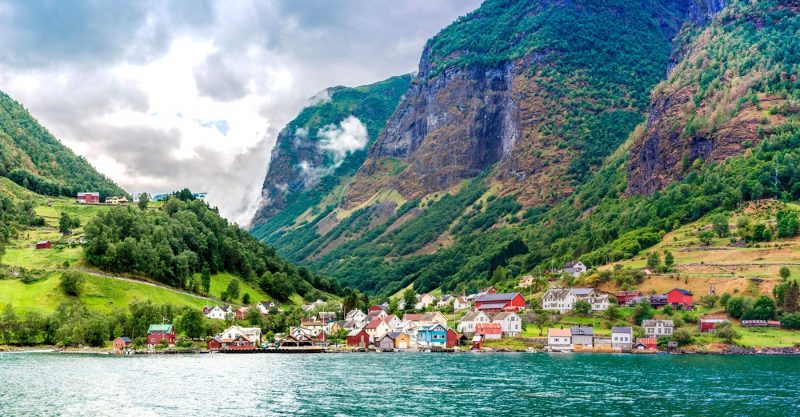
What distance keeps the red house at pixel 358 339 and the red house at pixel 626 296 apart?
174ft

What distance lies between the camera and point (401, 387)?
88688mm

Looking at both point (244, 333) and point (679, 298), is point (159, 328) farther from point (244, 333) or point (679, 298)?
point (679, 298)

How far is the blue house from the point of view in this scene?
163125 millimetres

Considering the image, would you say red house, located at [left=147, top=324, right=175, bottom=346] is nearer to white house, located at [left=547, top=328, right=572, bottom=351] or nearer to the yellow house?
the yellow house

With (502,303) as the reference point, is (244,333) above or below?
below

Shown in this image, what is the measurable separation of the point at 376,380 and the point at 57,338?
3070 inches

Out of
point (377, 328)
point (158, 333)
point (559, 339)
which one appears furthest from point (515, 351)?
point (158, 333)

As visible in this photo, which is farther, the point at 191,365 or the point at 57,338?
the point at 57,338

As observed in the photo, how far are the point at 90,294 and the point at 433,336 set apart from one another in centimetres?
6989

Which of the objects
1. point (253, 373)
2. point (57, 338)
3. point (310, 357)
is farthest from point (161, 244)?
Answer: point (253, 373)

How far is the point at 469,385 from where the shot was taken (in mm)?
90000

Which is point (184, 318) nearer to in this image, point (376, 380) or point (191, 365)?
point (191, 365)

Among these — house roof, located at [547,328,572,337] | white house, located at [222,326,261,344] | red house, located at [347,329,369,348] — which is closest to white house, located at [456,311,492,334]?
house roof, located at [547,328,572,337]

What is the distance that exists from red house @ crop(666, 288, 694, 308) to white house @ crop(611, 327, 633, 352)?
15884 mm
